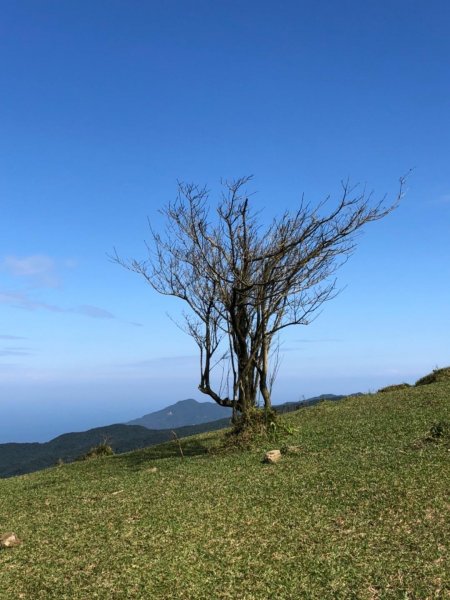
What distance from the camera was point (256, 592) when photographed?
557 centimetres

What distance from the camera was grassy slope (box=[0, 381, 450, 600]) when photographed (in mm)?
5789

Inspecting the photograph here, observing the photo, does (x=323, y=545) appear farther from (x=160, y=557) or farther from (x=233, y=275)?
(x=233, y=275)

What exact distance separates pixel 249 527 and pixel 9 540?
3614 millimetres

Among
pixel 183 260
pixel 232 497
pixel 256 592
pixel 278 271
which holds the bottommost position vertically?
pixel 256 592

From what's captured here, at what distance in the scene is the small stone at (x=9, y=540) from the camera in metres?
7.68

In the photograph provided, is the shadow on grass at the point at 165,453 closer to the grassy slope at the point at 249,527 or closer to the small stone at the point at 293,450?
the grassy slope at the point at 249,527

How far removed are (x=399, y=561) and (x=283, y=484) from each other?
335 cm

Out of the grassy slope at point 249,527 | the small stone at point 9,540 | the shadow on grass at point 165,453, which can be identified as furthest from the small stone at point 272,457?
the small stone at point 9,540

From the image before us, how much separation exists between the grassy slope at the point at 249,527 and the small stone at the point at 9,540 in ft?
0.75

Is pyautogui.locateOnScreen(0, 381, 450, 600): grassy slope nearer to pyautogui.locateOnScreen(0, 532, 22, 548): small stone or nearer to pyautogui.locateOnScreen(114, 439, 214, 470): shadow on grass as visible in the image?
pyautogui.locateOnScreen(0, 532, 22, 548): small stone

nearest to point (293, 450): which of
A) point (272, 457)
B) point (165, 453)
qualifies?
point (272, 457)

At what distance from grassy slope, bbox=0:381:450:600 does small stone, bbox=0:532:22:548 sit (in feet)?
0.75

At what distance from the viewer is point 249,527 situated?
7375 mm

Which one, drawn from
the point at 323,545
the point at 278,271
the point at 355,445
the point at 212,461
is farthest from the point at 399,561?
the point at 278,271
